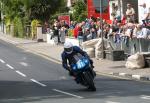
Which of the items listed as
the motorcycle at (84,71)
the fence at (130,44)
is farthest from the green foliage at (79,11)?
the motorcycle at (84,71)

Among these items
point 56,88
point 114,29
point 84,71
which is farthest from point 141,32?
point 84,71

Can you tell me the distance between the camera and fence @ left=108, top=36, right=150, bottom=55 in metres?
26.3

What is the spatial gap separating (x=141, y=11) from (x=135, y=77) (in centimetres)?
1530

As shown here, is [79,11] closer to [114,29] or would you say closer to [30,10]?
[30,10]

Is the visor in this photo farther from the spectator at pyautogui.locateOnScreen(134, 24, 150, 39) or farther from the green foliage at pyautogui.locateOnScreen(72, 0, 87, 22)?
the green foliage at pyautogui.locateOnScreen(72, 0, 87, 22)

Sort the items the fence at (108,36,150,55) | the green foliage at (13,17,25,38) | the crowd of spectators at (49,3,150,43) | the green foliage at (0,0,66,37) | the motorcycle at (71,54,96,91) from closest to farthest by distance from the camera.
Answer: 1. the motorcycle at (71,54,96,91)
2. the fence at (108,36,150,55)
3. the crowd of spectators at (49,3,150,43)
4. the green foliage at (0,0,66,37)
5. the green foliage at (13,17,25,38)

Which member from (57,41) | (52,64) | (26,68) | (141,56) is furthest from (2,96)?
(57,41)

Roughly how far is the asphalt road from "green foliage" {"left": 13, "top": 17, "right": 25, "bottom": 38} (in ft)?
96.0

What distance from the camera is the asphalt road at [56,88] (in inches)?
637

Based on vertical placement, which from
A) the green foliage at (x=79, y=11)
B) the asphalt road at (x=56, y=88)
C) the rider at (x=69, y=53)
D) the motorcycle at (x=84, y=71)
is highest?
the green foliage at (x=79, y=11)

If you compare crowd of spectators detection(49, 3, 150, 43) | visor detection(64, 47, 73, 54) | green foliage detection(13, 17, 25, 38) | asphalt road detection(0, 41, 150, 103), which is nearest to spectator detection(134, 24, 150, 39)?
crowd of spectators detection(49, 3, 150, 43)

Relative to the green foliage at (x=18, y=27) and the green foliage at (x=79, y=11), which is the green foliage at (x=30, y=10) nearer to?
the green foliage at (x=18, y=27)

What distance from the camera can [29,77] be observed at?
939 inches

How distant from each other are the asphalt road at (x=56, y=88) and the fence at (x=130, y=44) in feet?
11.1
